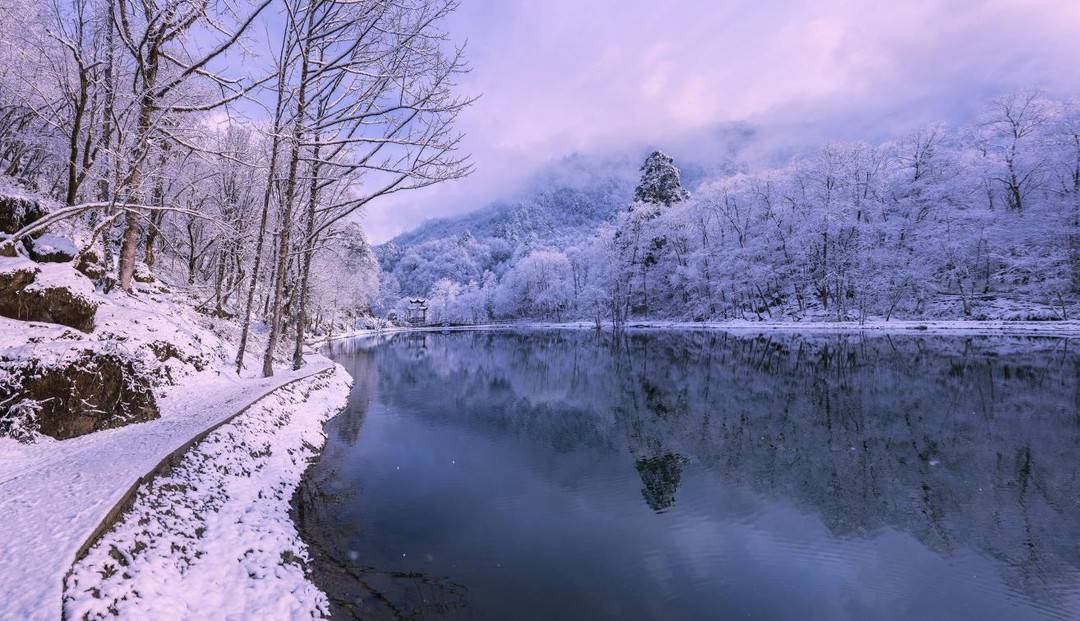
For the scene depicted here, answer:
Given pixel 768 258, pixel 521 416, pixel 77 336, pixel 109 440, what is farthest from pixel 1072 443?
pixel 768 258

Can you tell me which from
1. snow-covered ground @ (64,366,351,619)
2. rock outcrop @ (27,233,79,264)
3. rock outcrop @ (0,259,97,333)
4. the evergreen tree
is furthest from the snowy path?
the evergreen tree

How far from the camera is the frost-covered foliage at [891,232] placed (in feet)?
142

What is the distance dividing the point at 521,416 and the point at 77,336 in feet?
39.9

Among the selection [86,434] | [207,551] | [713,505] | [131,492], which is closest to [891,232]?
[713,505]

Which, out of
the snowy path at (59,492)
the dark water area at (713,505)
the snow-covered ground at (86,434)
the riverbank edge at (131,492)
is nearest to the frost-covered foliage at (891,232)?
the dark water area at (713,505)

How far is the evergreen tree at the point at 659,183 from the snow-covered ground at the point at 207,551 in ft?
254

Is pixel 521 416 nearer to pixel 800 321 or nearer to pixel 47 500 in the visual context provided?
pixel 47 500

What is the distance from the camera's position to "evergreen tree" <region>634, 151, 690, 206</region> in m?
80.7

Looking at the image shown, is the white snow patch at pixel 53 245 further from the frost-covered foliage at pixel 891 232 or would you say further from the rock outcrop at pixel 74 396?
the frost-covered foliage at pixel 891 232

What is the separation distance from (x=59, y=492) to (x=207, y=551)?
78.4 inches

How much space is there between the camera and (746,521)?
8297 mm

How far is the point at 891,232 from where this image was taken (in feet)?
165

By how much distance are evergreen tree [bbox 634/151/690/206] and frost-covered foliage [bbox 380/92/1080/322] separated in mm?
5573

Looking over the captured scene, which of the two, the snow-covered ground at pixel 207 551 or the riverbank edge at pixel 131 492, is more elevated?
the riverbank edge at pixel 131 492
